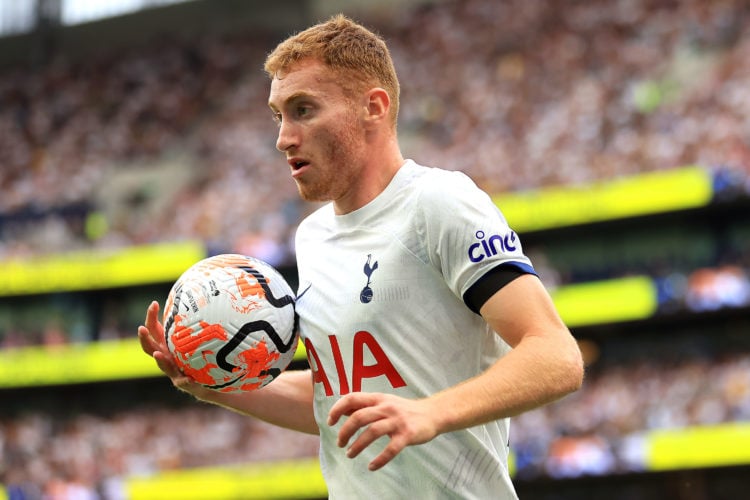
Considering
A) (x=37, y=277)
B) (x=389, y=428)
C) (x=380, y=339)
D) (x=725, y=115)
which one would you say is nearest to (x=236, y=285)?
(x=380, y=339)

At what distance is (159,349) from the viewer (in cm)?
350

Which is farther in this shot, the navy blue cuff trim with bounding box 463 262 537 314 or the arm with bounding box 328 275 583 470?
the navy blue cuff trim with bounding box 463 262 537 314

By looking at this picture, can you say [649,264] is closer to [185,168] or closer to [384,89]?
[185,168]

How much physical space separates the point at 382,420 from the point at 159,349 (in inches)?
52.3

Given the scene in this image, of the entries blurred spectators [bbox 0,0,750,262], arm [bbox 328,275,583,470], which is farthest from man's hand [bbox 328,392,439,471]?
blurred spectators [bbox 0,0,750,262]

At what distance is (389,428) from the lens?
238 centimetres

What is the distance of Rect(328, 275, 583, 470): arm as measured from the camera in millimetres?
2395

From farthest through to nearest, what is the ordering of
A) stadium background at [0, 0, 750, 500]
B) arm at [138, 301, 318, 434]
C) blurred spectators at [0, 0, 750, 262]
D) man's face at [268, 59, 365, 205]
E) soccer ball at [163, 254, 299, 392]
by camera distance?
blurred spectators at [0, 0, 750, 262], stadium background at [0, 0, 750, 500], arm at [138, 301, 318, 434], soccer ball at [163, 254, 299, 392], man's face at [268, 59, 365, 205]

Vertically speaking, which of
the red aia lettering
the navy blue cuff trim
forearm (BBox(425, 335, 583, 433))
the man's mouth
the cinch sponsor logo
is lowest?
the red aia lettering

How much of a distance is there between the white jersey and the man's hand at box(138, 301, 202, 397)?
56cm

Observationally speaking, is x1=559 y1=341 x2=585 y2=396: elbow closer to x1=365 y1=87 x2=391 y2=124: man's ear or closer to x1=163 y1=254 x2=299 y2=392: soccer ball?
x1=365 y1=87 x2=391 y2=124: man's ear

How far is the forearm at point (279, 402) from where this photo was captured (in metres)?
3.63

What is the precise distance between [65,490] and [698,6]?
648 inches

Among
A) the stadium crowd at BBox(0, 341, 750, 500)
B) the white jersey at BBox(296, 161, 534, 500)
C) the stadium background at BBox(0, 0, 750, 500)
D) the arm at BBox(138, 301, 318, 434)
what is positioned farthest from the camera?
the stadium background at BBox(0, 0, 750, 500)
